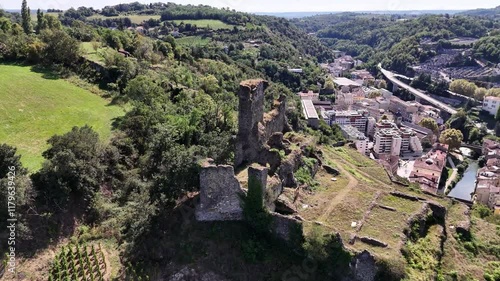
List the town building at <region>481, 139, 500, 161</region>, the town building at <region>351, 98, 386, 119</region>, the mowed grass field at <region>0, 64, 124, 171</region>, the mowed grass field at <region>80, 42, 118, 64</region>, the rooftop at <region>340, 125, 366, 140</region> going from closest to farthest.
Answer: the mowed grass field at <region>0, 64, 124, 171</region> → the mowed grass field at <region>80, 42, 118, 64</region> → the town building at <region>481, 139, 500, 161</region> → the rooftop at <region>340, 125, 366, 140</region> → the town building at <region>351, 98, 386, 119</region>

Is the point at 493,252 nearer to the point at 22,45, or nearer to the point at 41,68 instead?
the point at 41,68

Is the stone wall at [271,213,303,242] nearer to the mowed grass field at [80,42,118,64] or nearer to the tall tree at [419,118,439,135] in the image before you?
the mowed grass field at [80,42,118,64]

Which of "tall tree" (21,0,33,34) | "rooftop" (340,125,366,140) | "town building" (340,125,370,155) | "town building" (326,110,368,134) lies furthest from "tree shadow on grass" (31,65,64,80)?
"town building" (326,110,368,134)

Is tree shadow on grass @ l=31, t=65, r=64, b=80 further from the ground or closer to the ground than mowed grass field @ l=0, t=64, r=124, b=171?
further from the ground

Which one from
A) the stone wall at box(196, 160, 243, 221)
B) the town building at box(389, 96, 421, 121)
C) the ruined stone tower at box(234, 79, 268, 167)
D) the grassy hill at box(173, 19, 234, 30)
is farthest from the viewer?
the grassy hill at box(173, 19, 234, 30)

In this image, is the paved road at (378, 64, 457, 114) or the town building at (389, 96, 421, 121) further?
the paved road at (378, 64, 457, 114)

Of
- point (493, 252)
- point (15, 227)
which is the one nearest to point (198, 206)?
point (15, 227)
